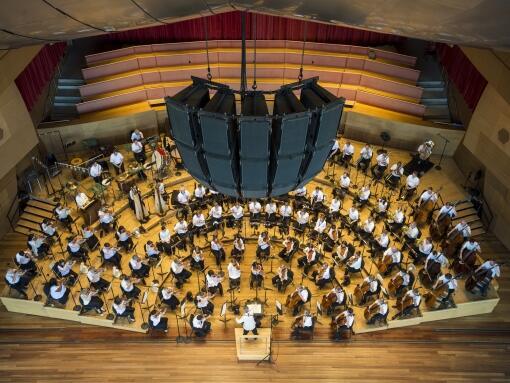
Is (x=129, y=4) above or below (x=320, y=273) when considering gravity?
below

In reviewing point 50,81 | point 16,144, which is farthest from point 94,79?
point 16,144

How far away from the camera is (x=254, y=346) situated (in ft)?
29.5

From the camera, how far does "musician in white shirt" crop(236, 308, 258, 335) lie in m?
8.52

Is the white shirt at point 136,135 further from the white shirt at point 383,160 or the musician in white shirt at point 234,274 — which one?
the white shirt at point 383,160

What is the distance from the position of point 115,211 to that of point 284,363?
18.2ft

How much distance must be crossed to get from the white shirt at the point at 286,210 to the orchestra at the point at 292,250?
0.08 feet

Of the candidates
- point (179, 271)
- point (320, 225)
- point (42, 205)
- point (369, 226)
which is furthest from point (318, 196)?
point (42, 205)

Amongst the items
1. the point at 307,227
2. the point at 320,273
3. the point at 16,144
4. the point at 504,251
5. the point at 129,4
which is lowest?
the point at 129,4

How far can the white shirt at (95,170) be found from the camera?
1131 centimetres

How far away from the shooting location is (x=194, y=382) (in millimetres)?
8773

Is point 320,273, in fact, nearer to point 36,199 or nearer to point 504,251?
point 504,251

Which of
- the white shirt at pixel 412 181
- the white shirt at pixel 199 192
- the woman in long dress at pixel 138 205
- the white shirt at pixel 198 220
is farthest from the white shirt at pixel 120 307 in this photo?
the white shirt at pixel 412 181

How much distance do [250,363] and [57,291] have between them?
4.11 meters

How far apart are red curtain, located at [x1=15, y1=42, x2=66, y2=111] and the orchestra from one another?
91.3 inches
